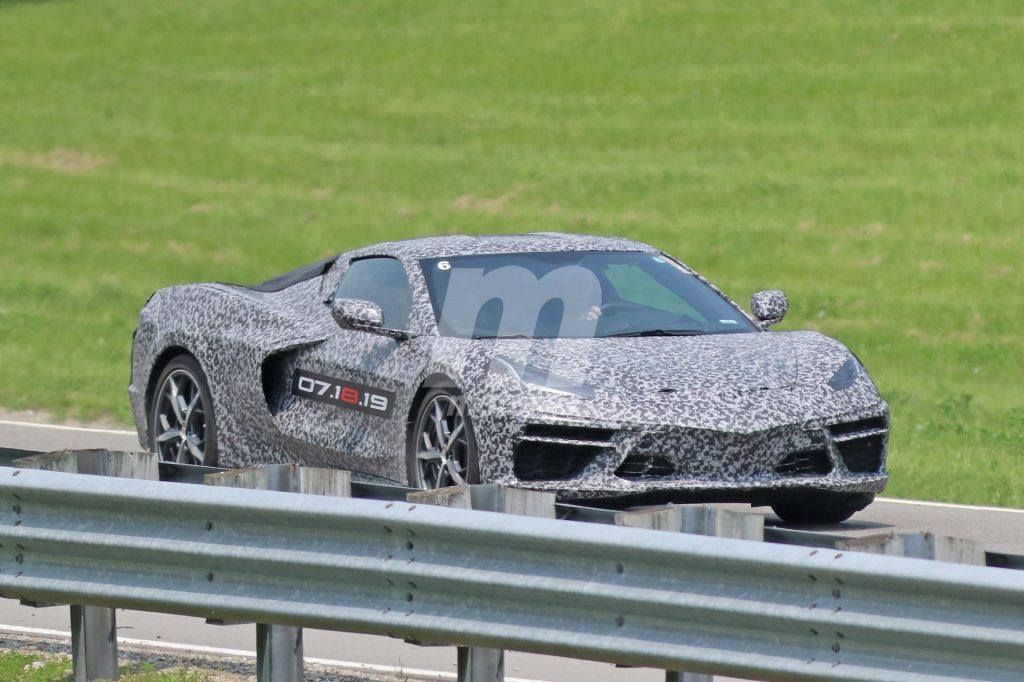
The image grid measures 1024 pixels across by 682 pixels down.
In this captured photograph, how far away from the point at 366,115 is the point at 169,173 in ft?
13.1

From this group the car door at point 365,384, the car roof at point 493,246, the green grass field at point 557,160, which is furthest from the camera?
the green grass field at point 557,160

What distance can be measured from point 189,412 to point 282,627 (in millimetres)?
4592

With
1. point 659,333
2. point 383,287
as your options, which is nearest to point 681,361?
point 659,333

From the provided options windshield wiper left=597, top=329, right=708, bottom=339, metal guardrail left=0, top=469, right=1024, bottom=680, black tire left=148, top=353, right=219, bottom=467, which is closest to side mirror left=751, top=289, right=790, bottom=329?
windshield wiper left=597, top=329, right=708, bottom=339

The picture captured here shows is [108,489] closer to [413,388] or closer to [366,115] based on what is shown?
[413,388]

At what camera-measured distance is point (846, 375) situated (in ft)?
27.9

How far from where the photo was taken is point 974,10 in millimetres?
31375

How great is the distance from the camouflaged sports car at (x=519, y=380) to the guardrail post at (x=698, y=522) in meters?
2.67

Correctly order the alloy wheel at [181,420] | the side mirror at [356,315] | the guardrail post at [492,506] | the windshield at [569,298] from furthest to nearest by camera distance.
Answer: the alloy wheel at [181,420] → the windshield at [569,298] → the side mirror at [356,315] → the guardrail post at [492,506]

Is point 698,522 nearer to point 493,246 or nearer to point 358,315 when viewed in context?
point 358,315

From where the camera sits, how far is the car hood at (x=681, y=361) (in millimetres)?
8039

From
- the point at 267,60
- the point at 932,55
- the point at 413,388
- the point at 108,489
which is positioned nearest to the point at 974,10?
the point at 932,55

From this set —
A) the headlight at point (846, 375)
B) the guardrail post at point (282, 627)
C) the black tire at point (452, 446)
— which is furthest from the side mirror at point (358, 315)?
the guardrail post at point (282, 627)

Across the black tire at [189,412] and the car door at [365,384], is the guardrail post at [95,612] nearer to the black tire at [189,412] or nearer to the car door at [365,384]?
the car door at [365,384]
